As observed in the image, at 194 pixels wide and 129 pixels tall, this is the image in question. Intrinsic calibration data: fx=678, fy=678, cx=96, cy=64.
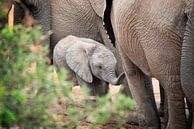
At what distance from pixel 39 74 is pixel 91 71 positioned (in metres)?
3.61

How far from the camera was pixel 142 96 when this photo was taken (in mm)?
4270

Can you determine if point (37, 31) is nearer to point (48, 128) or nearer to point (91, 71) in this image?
point (48, 128)

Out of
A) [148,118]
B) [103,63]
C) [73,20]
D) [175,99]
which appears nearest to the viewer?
[175,99]

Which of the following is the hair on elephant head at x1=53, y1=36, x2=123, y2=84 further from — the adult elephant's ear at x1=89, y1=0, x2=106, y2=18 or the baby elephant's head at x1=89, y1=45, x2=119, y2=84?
the adult elephant's ear at x1=89, y1=0, x2=106, y2=18

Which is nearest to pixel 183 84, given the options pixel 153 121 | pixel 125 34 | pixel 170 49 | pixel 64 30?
pixel 170 49

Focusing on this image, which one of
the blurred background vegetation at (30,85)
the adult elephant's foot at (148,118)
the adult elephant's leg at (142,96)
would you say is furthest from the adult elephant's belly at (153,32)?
the blurred background vegetation at (30,85)

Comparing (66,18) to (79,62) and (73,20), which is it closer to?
(73,20)

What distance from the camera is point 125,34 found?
3824 millimetres

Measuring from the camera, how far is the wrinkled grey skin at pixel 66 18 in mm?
5867

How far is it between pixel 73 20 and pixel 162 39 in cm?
265

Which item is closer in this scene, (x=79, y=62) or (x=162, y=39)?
(x=162, y=39)

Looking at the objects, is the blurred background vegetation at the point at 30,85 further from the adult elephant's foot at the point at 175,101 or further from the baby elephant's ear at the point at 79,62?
the baby elephant's ear at the point at 79,62

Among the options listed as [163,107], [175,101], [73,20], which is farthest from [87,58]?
[175,101]

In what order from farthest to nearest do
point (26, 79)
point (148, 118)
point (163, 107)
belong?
point (163, 107), point (148, 118), point (26, 79)
